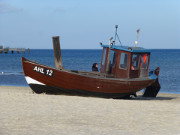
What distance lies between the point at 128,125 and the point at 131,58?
25.3ft

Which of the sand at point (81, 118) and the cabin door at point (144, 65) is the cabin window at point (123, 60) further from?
the sand at point (81, 118)

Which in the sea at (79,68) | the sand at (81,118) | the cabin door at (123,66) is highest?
the cabin door at (123,66)

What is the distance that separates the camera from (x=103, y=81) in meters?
16.9

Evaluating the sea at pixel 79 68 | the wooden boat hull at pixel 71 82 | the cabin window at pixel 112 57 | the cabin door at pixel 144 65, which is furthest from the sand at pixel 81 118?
the sea at pixel 79 68

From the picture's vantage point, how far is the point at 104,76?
1761 centimetres

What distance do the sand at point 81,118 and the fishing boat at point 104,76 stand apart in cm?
241

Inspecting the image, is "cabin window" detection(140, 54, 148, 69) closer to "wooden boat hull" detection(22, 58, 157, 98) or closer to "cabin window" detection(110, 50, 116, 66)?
"wooden boat hull" detection(22, 58, 157, 98)

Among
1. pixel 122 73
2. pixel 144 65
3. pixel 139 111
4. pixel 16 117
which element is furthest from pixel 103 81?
pixel 16 117

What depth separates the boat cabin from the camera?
1730cm

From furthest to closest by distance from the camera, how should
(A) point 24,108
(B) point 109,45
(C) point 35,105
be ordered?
(B) point 109,45, (C) point 35,105, (A) point 24,108

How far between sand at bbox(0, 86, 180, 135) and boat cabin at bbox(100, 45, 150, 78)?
3597 millimetres

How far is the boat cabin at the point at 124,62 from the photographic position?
1730 centimetres

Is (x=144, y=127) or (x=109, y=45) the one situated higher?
(x=109, y=45)

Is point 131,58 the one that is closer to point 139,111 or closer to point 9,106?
point 139,111
